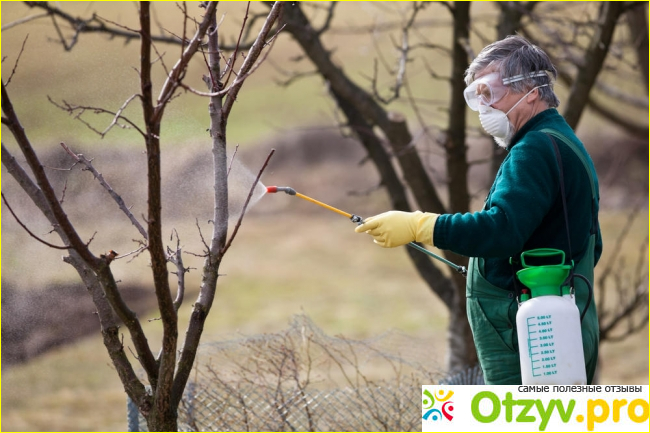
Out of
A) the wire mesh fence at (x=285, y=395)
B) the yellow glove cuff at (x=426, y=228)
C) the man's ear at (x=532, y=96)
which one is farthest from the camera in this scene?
the wire mesh fence at (x=285, y=395)

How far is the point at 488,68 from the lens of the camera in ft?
7.76

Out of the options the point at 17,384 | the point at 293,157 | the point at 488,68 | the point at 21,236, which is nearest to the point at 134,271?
the point at 21,236

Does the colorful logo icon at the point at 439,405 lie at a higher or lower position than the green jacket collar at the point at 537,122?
lower

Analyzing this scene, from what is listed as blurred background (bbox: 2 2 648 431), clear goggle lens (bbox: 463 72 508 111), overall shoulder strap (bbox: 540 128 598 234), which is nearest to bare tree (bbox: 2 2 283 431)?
blurred background (bbox: 2 2 648 431)

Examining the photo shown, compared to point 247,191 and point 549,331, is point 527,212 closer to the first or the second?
point 549,331

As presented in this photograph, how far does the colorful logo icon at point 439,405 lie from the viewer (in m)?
2.37

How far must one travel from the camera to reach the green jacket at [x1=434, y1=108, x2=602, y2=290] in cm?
209

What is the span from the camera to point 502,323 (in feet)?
7.62

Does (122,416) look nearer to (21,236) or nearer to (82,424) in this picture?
(82,424)

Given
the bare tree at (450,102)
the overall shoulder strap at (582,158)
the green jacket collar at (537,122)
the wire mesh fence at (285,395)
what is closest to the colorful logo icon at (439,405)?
the overall shoulder strap at (582,158)

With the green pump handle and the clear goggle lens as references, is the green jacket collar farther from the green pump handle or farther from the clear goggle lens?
the green pump handle

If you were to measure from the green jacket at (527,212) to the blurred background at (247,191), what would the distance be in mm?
699

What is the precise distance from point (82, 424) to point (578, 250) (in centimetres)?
702

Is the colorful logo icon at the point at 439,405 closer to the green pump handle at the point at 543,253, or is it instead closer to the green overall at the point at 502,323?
the green overall at the point at 502,323
